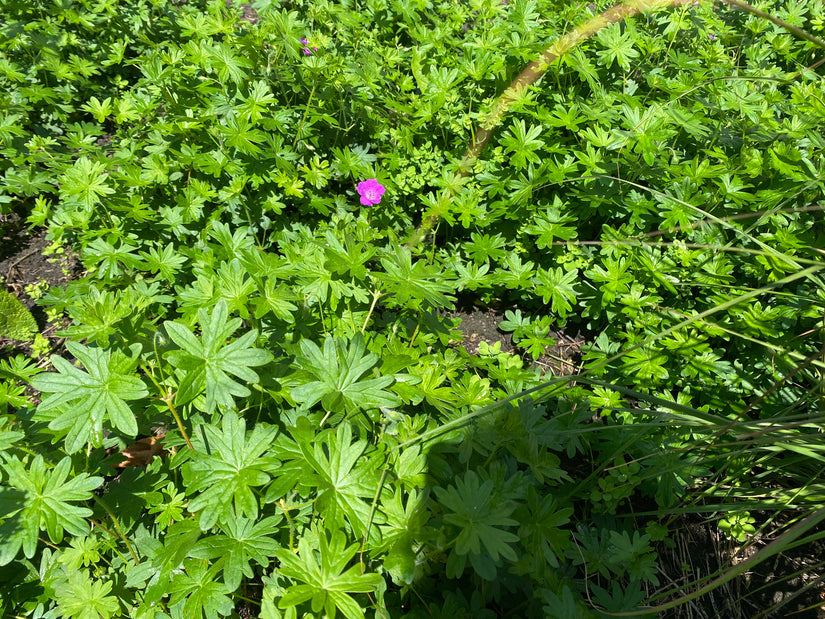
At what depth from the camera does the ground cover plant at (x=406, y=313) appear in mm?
1374

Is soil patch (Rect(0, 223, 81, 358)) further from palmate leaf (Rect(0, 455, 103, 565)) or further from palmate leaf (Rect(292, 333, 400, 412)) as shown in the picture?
palmate leaf (Rect(292, 333, 400, 412))

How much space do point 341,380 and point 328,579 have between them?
52cm

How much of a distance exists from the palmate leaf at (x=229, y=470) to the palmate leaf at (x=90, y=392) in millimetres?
200

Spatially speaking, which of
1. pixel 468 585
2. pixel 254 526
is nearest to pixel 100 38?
pixel 254 526

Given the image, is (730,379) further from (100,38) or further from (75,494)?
(100,38)

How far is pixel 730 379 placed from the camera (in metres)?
2.18

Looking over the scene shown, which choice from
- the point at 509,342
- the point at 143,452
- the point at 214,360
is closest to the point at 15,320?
the point at 143,452

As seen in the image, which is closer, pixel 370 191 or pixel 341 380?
pixel 341 380

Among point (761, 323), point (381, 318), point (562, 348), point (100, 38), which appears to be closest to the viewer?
point (761, 323)

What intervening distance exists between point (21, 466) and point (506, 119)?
8.59 ft

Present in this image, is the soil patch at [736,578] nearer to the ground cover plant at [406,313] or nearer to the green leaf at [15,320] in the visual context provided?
the ground cover plant at [406,313]

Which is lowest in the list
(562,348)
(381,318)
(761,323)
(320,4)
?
(562,348)

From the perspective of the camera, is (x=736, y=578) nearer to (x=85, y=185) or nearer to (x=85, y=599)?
(x=85, y=599)

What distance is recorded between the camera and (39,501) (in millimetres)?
1330
